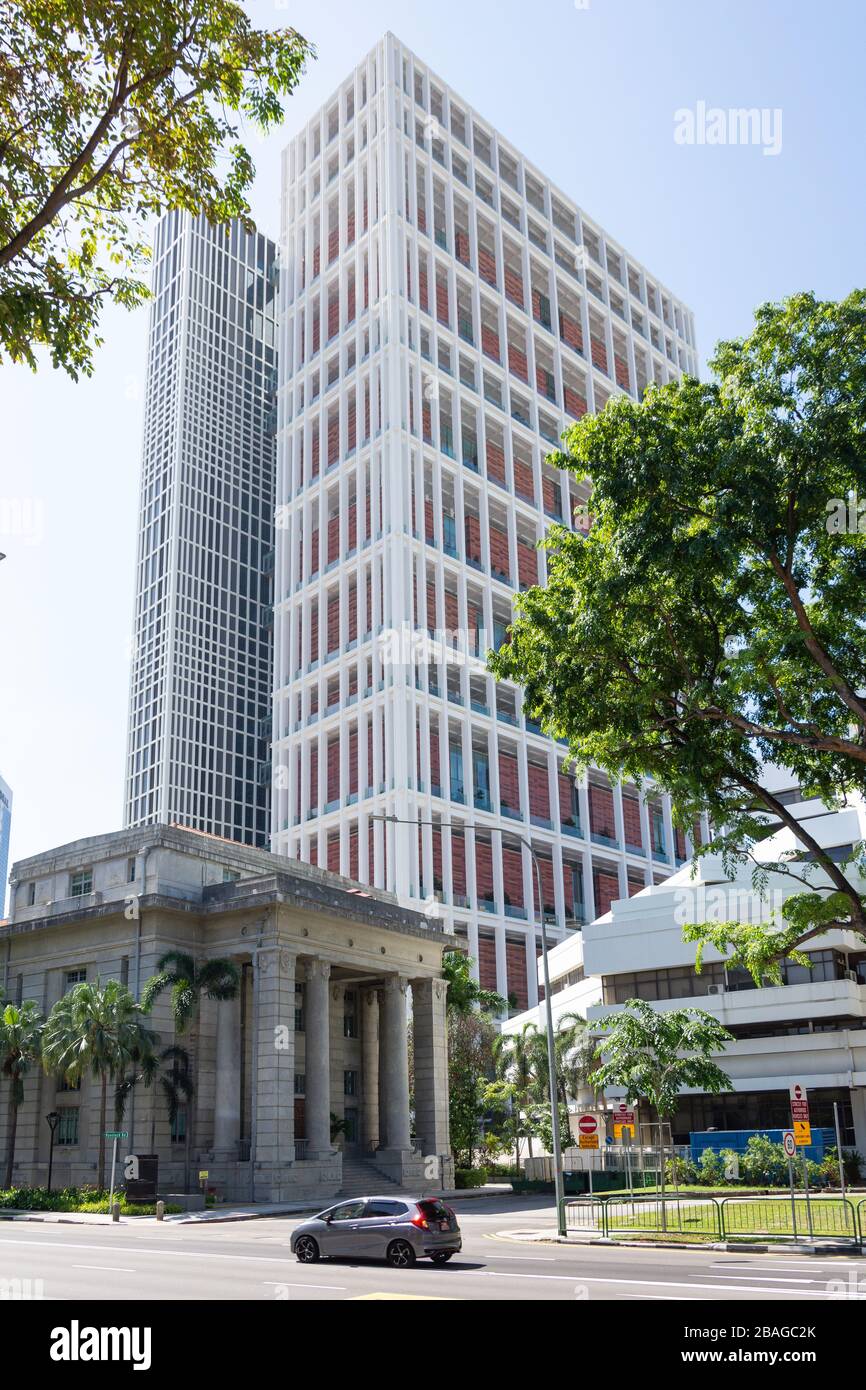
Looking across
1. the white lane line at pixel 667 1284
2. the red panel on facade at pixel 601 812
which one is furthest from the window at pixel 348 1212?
the red panel on facade at pixel 601 812

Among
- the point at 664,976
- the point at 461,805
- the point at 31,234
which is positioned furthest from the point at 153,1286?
the point at 461,805

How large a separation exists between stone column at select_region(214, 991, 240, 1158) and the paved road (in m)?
14.9

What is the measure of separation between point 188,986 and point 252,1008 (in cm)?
479

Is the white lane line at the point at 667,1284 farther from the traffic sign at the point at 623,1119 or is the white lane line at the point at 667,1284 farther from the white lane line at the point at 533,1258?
the traffic sign at the point at 623,1119

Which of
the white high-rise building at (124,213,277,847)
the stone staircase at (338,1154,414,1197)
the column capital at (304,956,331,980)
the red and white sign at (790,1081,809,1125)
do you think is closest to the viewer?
the red and white sign at (790,1081,809,1125)

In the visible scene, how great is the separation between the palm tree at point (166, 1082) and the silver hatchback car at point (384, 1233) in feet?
71.5

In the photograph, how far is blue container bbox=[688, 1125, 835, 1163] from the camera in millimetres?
49125

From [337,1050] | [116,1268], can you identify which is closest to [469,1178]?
[337,1050]

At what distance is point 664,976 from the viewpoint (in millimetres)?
58438

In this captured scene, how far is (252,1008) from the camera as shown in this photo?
46.8 metres

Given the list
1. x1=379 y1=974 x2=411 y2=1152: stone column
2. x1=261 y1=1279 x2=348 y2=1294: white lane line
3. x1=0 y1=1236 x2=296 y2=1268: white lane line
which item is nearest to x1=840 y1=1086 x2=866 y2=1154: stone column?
x1=379 y1=974 x2=411 y2=1152: stone column

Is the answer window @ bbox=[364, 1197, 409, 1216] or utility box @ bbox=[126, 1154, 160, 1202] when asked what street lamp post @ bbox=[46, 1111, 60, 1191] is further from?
window @ bbox=[364, 1197, 409, 1216]
